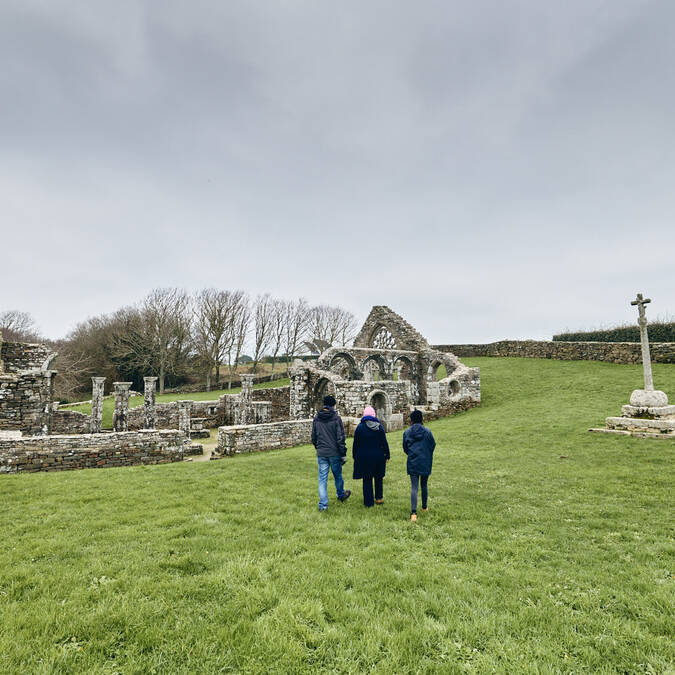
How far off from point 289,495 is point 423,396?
1972 cm

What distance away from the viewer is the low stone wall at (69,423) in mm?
18531

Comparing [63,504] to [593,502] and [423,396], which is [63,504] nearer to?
[593,502]

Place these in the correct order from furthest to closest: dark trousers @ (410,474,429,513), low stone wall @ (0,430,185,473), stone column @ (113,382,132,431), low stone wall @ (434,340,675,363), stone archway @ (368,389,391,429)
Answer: low stone wall @ (434,340,675,363) → stone column @ (113,382,132,431) → stone archway @ (368,389,391,429) → low stone wall @ (0,430,185,473) → dark trousers @ (410,474,429,513)

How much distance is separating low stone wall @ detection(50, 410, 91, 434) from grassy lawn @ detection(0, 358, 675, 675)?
12.8 m

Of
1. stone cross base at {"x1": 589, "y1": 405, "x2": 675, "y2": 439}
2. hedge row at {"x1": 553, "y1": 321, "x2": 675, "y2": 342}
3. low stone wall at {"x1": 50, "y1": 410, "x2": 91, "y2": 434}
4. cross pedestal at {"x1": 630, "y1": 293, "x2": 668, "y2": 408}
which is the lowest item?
low stone wall at {"x1": 50, "y1": 410, "x2": 91, "y2": 434}

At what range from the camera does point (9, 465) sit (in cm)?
984

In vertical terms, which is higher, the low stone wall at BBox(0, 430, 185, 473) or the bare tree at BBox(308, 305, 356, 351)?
the bare tree at BBox(308, 305, 356, 351)

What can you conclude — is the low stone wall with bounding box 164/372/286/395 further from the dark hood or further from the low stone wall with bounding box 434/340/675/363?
the dark hood

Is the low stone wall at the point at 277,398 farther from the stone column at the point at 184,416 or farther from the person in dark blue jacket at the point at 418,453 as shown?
the person in dark blue jacket at the point at 418,453

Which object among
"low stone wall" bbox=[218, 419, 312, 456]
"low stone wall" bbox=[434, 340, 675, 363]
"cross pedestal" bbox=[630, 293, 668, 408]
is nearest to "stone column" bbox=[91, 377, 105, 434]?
"low stone wall" bbox=[218, 419, 312, 456]

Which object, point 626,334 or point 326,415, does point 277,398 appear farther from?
point 626,334

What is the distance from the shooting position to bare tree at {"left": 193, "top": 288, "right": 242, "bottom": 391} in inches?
1538

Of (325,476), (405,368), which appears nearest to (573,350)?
(405,368)

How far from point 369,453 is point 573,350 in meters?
25.9
